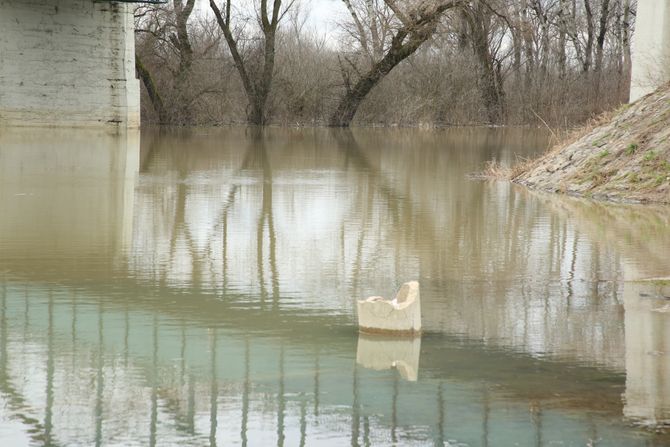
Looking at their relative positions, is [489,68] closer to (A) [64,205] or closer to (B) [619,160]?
(B) [619,160]

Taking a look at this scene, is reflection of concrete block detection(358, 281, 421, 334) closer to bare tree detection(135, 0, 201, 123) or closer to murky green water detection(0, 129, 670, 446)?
murky green water detection(0, 129, 670, 446)

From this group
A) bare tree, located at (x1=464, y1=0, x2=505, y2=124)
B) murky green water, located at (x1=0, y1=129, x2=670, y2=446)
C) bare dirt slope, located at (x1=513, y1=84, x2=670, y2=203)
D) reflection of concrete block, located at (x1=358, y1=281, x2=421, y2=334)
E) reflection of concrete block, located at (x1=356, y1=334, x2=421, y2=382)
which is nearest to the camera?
murky green water, located at (x1=0, y1=129, x2=670, y2=446)

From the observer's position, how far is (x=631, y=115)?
1855 cm

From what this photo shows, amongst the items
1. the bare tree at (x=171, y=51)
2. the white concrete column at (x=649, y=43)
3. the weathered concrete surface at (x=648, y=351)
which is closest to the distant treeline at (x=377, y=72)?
the bare tree at (x=171, y=51)

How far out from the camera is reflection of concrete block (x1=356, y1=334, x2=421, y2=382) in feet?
21.6

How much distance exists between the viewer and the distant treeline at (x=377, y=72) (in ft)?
158

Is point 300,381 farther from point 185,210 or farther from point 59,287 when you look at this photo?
point 185,210

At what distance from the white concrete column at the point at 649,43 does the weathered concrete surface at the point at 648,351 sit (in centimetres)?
1674

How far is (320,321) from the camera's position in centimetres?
778

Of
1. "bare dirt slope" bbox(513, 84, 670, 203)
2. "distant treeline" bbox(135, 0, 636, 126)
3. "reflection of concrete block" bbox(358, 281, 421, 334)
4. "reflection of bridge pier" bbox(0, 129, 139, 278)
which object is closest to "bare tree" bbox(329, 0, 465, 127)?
"distant treeline" bbox(135, 0, 636, 126)

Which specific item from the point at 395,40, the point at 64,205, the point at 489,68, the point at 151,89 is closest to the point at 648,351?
the point at 64,205

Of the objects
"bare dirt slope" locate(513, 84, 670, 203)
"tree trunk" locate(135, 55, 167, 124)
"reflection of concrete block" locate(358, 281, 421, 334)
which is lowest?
"reflection of concrete block" locate(358, 281, 421, 334)

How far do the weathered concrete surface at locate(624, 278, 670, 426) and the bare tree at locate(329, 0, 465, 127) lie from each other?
36.9m

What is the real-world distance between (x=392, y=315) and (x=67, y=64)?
113 feet
